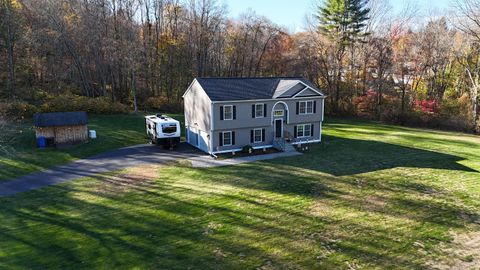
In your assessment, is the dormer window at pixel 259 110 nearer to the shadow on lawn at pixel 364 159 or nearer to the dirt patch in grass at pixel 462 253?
the shadow on lawn at pixel 364 159

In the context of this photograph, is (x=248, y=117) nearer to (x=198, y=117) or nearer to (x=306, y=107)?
(x=198, y=117)

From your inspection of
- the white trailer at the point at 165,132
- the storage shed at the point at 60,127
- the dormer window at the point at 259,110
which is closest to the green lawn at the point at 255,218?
the dormer window at the point at 259,110

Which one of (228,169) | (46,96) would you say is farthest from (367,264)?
(46,96)

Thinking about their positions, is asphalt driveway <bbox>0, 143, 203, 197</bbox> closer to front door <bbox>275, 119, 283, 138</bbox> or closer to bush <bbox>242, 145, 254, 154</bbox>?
bush <bbox>242, 145, 254, 154</bbox>

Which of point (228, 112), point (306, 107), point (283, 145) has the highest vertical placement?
point (306, 107)

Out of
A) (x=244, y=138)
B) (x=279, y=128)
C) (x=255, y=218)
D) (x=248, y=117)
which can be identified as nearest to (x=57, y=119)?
(x=244, y=138)

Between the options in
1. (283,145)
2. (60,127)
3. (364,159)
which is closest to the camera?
(364,159)

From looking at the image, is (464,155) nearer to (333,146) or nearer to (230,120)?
(333,146)
